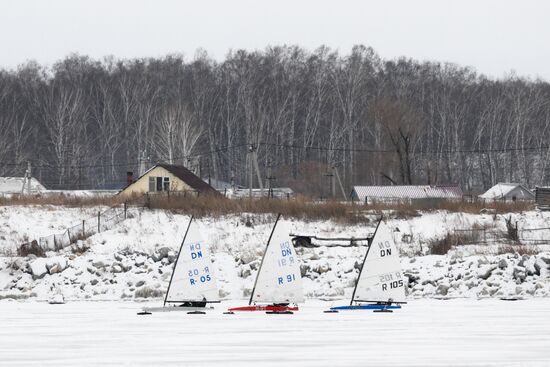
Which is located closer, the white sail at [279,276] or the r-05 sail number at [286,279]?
the white sail at [279,276]

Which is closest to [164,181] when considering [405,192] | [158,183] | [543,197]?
[158,183]

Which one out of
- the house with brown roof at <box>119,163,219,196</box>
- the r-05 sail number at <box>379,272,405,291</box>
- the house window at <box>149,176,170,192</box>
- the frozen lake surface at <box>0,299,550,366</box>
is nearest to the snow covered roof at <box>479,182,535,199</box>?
the house with brown roof at <box>119,163,219,196</box>

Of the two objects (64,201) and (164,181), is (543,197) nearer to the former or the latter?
(164,181)

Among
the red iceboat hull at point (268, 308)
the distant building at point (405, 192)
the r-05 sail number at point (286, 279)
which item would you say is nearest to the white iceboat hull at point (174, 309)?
the red iceboat hull at point (268, 308)

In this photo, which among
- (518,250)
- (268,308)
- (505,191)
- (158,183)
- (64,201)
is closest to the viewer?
(268,308)

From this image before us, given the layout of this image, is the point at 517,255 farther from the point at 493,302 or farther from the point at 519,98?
the point at 519,98

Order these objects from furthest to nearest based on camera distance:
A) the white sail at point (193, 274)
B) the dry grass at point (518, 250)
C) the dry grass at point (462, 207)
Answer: the dry grass at point (462, 207)
the dry grass at point (518, 250)
the white sail at point (193, 274)

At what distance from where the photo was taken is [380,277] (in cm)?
3198

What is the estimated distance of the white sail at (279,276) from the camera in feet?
104

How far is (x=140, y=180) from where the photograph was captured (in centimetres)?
7488

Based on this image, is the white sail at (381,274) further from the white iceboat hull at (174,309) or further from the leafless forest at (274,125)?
the leafless forest at (274,125)

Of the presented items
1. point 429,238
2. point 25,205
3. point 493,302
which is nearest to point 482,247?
point 429,238

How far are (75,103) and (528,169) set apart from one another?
1664 inches

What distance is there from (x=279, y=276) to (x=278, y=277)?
39mm
